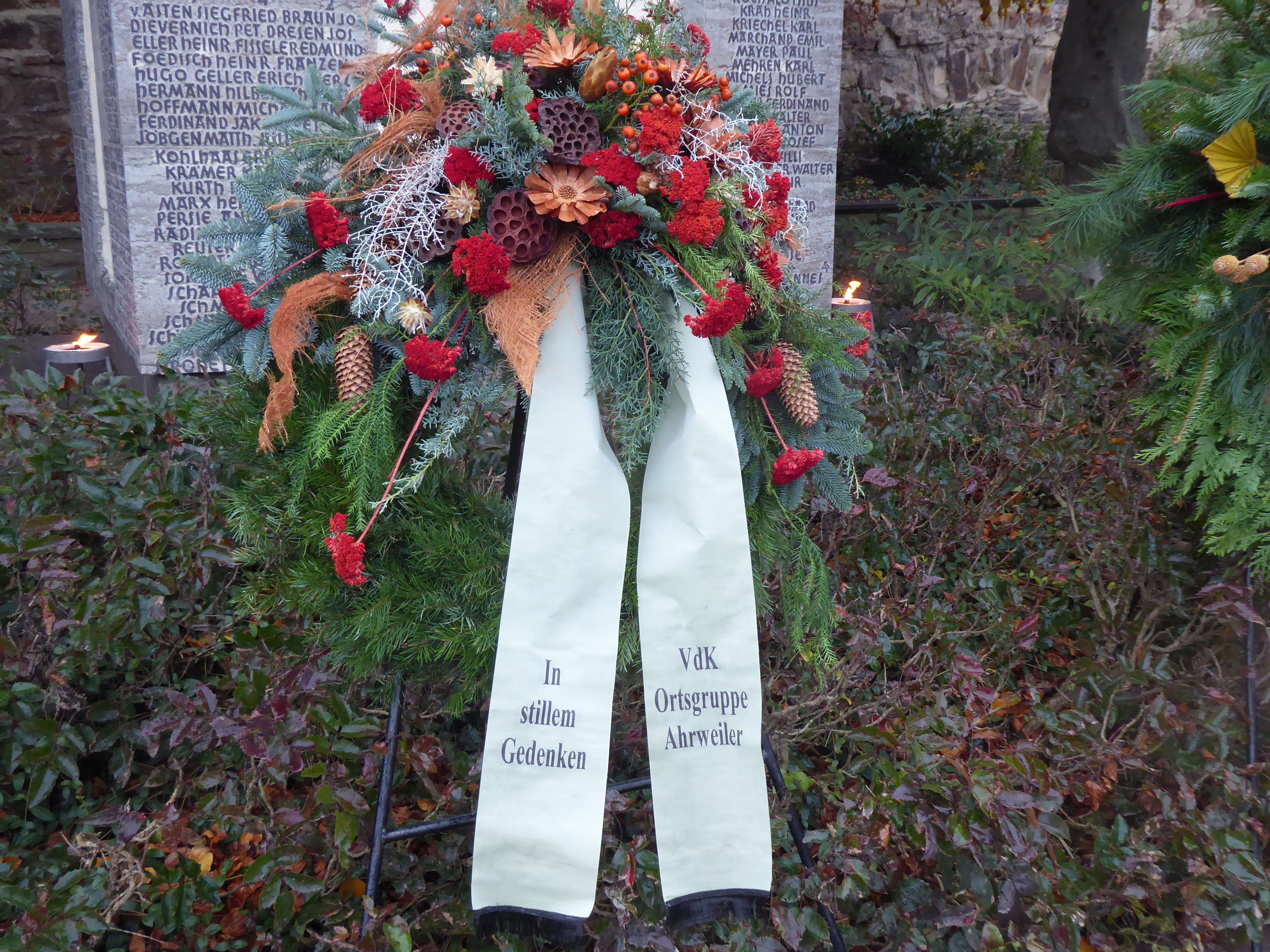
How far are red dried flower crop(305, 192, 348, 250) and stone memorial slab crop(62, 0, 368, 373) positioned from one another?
2.23 meters

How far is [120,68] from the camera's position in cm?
323

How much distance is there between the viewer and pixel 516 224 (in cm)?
132

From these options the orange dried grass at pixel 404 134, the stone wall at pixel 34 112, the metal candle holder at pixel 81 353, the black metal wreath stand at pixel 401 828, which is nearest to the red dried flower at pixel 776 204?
the orange dried grass at pixel 404 134

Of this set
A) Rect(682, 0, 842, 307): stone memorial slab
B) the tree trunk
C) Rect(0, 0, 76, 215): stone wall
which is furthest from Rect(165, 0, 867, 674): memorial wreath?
Rect(0, 0, 76, 215): stone wall

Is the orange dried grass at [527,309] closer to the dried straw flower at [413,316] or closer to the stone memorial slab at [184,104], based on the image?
the dried straw flower at [413,316]

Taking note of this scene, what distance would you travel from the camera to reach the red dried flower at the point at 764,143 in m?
1.49

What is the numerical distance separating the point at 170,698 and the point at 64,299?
4.76 m

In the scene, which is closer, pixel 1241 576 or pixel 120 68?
pixel 1241 576

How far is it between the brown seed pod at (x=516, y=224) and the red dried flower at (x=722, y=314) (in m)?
0.26

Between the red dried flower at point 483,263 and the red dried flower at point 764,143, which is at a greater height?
the red dried flower at point 764,143

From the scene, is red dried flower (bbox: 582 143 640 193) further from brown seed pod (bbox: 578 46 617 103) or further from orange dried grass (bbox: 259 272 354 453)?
orange dried grass (bbox: 259 272 354 453)

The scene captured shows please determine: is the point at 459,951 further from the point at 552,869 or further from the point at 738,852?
the point at 738,852

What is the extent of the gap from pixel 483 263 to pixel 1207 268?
1692mm

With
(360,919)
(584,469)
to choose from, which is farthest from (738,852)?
(360,919)
